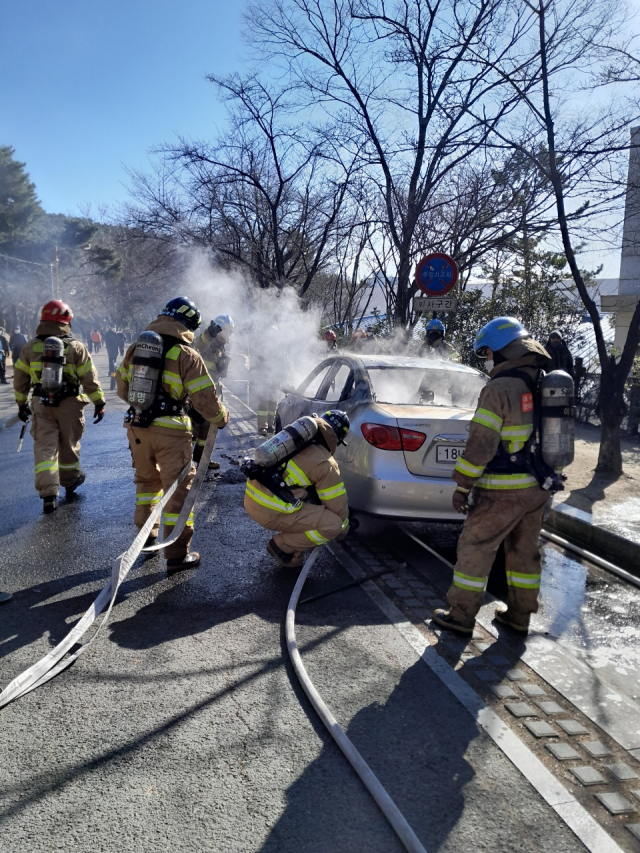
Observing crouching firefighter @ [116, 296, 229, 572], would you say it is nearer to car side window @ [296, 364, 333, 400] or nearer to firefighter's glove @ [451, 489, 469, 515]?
firefighter's glove @ [451, 489, 469, 515]

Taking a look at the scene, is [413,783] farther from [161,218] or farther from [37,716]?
[161,218]

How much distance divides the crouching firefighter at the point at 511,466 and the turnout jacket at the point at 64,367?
4096 millimetres

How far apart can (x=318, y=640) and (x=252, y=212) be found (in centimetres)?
1661

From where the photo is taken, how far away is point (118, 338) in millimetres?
29906

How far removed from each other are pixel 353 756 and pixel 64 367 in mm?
5165

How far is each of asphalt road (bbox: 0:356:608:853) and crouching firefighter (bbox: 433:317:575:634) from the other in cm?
63

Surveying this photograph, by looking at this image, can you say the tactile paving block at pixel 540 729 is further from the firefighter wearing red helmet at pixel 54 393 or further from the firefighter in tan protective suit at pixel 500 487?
the firefighter wearing red helmet at pixel 54 393

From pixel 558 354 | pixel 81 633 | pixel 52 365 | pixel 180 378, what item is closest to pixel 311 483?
pixel 180 378

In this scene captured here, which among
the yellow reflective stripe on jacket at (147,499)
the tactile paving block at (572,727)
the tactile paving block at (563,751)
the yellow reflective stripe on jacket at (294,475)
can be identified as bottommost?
the tactile paving block at (572,727)

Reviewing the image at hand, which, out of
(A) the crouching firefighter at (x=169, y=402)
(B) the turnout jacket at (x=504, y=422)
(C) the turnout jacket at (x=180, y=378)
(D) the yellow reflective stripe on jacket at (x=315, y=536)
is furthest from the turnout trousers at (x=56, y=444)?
(B) the turnout jacket at (x=504, y=422)

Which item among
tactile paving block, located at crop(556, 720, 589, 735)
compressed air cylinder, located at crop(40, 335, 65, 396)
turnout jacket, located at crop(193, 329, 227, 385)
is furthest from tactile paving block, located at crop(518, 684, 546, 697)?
turnout jacket, located at crop(193, 329, 227, 385)

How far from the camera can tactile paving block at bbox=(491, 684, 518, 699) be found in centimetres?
332

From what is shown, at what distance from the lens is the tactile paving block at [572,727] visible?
9.93 feet

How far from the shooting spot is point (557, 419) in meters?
3.78
